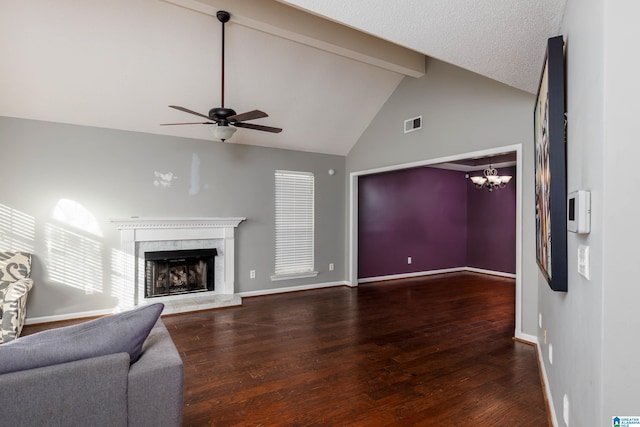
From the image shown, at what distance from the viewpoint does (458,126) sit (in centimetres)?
460

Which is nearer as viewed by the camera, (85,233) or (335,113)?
(85,233)

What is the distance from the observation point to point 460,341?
151 inches

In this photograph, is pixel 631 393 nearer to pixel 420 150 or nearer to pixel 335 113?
pixel 420 150

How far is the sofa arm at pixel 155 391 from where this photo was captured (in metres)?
1.49

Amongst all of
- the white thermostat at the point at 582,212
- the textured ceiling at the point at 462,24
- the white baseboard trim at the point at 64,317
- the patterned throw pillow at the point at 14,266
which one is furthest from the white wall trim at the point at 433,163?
the patterned throw pillow at the point at 14,266

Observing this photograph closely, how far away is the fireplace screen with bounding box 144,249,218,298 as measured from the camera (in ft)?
16.8

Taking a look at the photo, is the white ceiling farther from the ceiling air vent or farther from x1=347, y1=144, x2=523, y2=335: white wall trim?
x1=347, y1=144, x2=523, y2=335: white wall trim

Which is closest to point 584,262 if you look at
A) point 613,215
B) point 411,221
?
point 613,215

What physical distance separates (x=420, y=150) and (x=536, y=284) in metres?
2.35

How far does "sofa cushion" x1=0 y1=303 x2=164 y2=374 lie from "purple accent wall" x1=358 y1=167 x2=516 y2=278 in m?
5.63

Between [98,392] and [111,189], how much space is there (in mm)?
4105

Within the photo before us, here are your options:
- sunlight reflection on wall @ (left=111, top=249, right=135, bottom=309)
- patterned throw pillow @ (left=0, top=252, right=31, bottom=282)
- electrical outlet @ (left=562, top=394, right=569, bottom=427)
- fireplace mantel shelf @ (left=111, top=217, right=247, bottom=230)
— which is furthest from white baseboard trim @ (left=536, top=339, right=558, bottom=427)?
patterned throw pillow @ (left=0, top=252, right=31, bottom=282)

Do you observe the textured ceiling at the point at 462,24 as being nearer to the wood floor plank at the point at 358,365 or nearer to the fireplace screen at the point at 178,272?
the wood floor plank at the point at 358,365

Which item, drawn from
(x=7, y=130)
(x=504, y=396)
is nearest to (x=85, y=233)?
(x=7, y=130)
